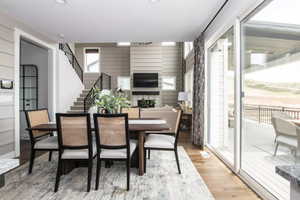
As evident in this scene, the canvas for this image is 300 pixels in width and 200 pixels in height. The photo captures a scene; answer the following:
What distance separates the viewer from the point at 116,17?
152 inches

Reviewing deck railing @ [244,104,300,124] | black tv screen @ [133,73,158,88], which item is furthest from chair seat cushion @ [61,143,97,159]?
black tv screen @ [133,73,158,88]

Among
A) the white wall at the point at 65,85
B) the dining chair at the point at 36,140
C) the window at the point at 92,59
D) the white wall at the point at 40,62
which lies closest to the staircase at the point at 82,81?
the white wall at the point at 65,85

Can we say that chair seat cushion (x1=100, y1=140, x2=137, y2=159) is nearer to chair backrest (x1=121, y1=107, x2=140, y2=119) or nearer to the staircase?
chair backrest (x1=121, y1=107, x2=140, y2=119)

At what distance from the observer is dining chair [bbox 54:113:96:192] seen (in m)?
2.58

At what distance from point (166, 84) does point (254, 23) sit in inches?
284

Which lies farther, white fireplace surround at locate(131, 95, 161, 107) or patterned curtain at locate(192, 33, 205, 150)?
white fireplace surround at locate(131, 95, 161, 107)

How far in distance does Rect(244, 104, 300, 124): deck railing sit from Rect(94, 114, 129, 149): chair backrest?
187 centimetres

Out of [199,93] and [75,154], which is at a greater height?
[199,93]

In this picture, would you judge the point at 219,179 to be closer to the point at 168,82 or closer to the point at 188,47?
the point at 188,47

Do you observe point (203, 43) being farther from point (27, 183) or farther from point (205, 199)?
point (27, 183)

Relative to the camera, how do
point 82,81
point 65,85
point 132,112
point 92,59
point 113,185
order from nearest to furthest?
point 113,185 < point 132,112 < point 65,85 < point 82,81 < point 92,59

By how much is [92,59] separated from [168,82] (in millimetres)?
4169

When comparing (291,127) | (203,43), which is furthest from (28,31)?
(291,127)

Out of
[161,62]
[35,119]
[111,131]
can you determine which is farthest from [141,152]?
[161,62]
